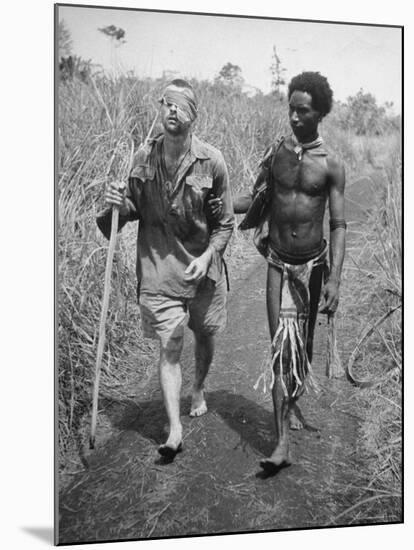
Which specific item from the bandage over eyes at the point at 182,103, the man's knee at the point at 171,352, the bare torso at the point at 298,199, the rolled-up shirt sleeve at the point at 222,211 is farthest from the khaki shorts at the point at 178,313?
the bandage over eyes at the point at 182,103

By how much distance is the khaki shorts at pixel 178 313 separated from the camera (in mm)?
4715

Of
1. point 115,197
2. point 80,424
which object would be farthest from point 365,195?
point 80,424

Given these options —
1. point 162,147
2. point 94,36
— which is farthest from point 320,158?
point 94,36

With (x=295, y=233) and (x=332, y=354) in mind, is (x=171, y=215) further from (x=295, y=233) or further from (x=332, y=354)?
(x=332, y=354)

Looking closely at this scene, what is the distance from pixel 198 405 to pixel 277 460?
0.47 m

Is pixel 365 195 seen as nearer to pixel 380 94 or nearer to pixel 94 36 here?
pixel 380 94

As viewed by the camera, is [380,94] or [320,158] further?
[380,94]

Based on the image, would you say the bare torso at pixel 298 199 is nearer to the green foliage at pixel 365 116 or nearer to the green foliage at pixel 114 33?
the green foliage at pixel 365 116

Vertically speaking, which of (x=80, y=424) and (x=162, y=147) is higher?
(x=162, y=147)

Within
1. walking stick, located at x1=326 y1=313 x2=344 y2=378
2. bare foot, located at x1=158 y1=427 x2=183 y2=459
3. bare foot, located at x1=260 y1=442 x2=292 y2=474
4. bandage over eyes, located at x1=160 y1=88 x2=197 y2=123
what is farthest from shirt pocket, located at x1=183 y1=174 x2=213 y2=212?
bare foot, located at x1=260 y1=442 x2=292 y2=474

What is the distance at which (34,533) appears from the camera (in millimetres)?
4754

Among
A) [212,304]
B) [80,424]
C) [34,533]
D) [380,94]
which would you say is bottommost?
[34,533]

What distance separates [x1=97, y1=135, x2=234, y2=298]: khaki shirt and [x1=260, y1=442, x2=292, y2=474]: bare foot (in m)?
0.88

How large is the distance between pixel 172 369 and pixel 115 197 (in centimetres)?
86
